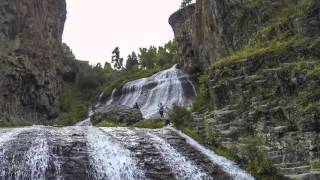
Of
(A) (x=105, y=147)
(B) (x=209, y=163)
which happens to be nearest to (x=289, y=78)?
(B) (x=209, y=163)

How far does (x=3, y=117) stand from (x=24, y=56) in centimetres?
642

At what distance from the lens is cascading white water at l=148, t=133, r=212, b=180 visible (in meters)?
17.8

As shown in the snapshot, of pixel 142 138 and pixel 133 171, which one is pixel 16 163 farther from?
pixel 142 138

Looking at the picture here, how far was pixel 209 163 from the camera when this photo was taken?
62.1 feet

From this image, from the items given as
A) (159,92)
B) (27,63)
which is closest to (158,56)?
(159,92)

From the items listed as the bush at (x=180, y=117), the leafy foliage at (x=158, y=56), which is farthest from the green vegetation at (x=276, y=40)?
the leafy foliage at (x=158, y=56)

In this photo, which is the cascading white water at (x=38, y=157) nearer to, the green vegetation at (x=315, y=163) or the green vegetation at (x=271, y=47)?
the green vegetation at (x=271, y=47)

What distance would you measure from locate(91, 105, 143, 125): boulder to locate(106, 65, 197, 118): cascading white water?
657 cm

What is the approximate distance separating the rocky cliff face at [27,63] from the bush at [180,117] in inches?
689

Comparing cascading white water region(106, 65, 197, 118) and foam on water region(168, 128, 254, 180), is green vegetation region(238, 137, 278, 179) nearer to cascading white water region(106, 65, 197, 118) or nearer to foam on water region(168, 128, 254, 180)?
foam on water region(168, 128, 254, 180)

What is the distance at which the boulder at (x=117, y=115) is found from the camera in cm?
3058

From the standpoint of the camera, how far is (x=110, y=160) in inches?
728

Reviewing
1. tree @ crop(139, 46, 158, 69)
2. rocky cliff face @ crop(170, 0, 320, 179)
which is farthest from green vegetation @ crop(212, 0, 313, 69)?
tree @ crop(139, 46, 158, 69)

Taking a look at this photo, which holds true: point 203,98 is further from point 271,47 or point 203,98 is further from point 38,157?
point 38,157
